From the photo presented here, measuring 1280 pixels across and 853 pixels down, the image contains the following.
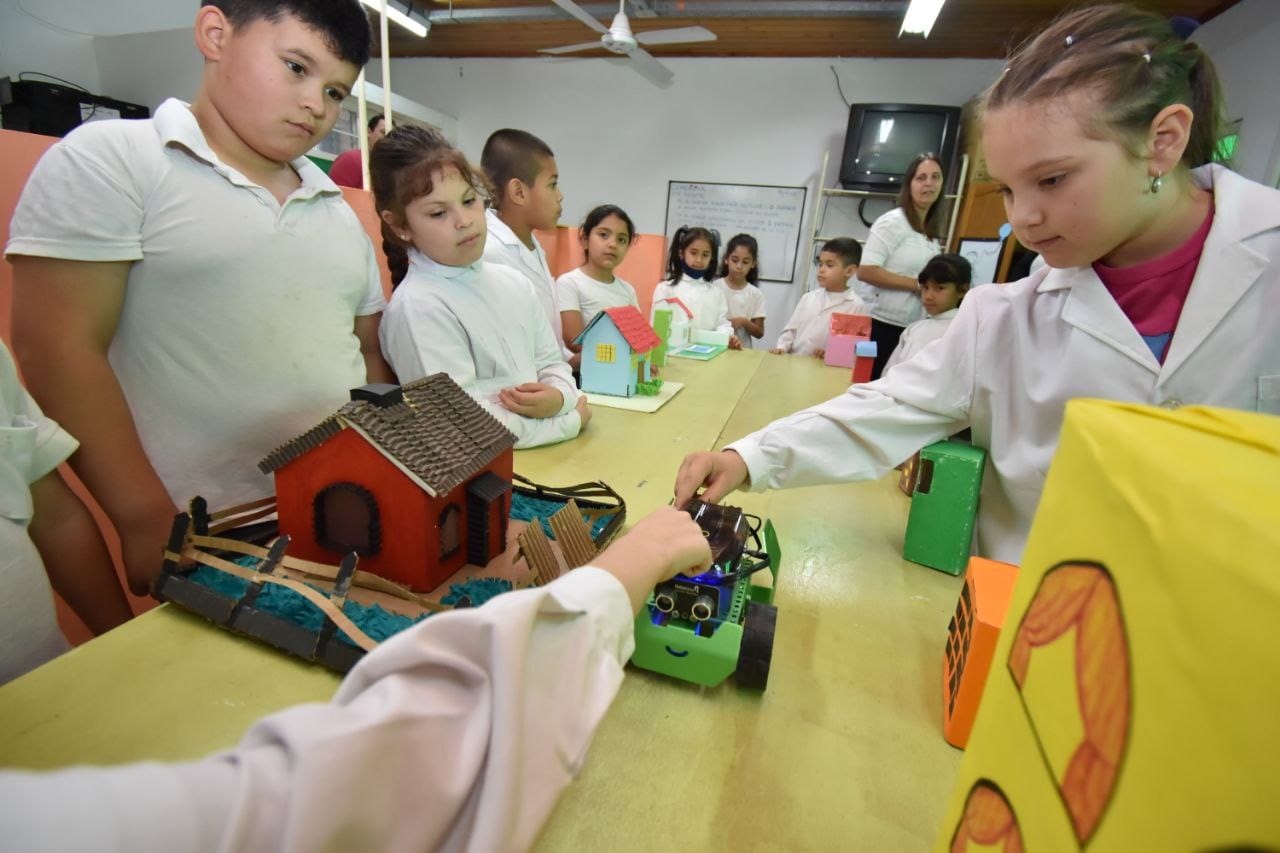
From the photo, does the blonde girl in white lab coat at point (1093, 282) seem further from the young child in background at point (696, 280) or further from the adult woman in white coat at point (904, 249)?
the young child in background at point (696, 280)

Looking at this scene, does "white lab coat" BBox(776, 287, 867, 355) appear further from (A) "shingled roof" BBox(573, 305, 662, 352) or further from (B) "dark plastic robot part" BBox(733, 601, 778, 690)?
(B) "dark plastic robot part" BBox(733, 601, 778, 690)

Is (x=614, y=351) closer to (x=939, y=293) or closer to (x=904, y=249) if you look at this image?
(x=939, y=293)

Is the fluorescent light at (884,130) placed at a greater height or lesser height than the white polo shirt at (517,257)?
greater

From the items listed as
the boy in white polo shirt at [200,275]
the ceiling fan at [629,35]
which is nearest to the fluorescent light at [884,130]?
the ceiling fan at [629,35]

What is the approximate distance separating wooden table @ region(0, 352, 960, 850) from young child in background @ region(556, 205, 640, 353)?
1668mm

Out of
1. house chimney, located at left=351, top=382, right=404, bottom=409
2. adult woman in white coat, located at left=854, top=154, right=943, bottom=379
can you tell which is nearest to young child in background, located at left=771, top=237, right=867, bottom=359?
adult woman in white coat, located at left=854, top=154, right=943, bottom=379

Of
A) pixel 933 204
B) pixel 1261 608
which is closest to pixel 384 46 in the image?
pixel 1261 608

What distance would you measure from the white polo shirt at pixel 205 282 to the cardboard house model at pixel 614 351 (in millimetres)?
728

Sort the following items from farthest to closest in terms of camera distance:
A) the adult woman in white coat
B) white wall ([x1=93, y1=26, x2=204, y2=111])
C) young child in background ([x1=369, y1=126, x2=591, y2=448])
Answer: white wall ([x1=93, y1=26, x2=204, y2=111]) → the adult woman in white coat → young child in background ([x1=369, y1=126, x2=591, y2=448])

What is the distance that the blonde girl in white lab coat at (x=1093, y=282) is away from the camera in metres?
0.63

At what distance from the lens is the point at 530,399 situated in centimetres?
117

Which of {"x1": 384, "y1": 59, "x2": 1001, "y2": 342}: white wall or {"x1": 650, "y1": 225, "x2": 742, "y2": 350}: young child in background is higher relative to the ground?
{"x1": 384, "y1": 59, "x2": 1001, "y2": 342}: white wall

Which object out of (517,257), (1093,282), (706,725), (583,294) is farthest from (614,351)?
(706,725)

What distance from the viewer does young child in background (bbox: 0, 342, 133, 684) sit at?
1.92 feet
